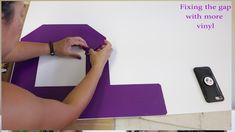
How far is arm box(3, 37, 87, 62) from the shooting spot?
93cm

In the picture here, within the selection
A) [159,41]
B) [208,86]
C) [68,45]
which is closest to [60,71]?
[68,45]

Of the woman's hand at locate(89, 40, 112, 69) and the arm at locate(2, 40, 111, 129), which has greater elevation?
the woman's hand at locate(89, 40, 112, 69)

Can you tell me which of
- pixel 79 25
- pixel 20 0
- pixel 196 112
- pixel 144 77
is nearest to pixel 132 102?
pixel 144 77

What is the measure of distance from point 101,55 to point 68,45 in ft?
0.37

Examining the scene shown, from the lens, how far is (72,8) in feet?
3.33

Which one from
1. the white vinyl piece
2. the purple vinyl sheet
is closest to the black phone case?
the white vinyl piece

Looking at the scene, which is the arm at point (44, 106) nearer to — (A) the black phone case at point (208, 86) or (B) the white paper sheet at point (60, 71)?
(B) the white paper sheet at point (60, 71)

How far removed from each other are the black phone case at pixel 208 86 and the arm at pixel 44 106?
305 mm

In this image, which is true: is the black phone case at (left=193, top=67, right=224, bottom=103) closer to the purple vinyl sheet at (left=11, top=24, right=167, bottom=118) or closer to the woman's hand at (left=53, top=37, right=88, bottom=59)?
the purple vinyl sheet at (left=11, top=24, right=167, bottom=118)

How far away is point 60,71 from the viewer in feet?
3.00

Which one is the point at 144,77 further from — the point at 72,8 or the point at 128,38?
the point at 72,8

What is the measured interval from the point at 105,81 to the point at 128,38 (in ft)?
0.56

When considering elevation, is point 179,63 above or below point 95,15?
below

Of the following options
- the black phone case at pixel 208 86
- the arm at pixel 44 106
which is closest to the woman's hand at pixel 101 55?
the arm at pixel 44 106
